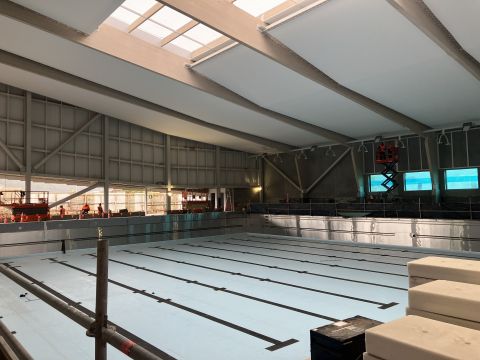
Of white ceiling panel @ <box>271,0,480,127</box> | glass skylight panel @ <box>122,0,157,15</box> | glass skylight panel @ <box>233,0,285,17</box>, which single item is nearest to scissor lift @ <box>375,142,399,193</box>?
white ceiling panel @ <box>271,0,480,127</box>

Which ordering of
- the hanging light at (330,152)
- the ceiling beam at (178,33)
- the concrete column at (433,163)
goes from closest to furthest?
the ceiling beam at (178,33)
the concrete column at (433,163)
the hanging light at (330,152)

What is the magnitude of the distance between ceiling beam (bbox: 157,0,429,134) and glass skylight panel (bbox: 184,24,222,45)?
1649mm

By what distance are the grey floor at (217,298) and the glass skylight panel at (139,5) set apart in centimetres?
760

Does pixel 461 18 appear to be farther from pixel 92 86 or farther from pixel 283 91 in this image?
pixel 92 86

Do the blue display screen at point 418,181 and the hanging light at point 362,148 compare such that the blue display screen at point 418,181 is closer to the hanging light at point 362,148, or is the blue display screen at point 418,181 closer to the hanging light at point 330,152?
the hanging light at point 362,148

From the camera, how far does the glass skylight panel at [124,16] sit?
38.7ft

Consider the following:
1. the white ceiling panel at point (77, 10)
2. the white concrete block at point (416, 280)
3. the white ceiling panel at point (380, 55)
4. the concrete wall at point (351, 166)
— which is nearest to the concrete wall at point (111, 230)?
the white ceiling panel at point (77, 10)

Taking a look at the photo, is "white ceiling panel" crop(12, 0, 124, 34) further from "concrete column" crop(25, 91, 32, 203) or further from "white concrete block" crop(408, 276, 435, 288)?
"concrete column" crop(25, 91, 32, 203)

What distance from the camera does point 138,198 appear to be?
33781 mm

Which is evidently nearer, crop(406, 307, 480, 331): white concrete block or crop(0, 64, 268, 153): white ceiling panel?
crop(406, 307, 480, 331): white concrete block

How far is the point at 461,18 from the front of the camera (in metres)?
9.57

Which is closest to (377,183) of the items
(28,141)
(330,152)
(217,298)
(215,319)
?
(330,152)

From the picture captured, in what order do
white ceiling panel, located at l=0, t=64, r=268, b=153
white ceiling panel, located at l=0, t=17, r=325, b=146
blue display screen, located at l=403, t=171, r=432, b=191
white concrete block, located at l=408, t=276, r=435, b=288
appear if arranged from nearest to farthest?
white concrete block, located at l=408, t=276, r=435, b=288
white ceiling panel, located at l=0, t=17, r=325, b=146
white ceiling panel, located at l=0, t=64, r=268, b=153
blue display screen, located at l=403, t=171, r=432, b=191

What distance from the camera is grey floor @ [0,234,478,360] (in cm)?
469
